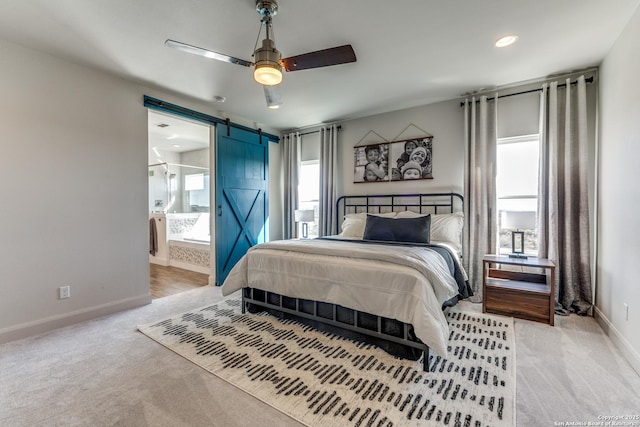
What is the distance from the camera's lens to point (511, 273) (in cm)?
327

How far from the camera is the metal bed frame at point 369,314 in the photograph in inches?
85.0

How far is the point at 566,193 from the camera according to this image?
3070 mm

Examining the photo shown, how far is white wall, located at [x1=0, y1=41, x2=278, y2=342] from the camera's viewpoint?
8.24 feet

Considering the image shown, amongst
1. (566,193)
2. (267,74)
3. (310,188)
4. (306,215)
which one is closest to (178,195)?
(310,188)

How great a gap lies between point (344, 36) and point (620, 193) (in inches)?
106

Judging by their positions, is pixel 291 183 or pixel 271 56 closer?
pixel 271 56

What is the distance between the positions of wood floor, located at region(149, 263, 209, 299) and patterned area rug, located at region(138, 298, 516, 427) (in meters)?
1.35

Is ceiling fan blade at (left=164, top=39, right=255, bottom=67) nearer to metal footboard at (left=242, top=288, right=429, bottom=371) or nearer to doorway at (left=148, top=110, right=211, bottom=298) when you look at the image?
doorway at (left=148, top=110, right=211, bottom=298)

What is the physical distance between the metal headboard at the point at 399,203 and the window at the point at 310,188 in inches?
24.8

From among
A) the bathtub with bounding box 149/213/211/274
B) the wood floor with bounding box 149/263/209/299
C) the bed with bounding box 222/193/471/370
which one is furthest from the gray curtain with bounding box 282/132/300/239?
the bed with bounding box 222/193/471/370

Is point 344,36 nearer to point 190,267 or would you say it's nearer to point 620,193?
point 620,193

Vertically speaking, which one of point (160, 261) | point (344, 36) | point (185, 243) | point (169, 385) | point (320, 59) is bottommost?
point (169, 385)

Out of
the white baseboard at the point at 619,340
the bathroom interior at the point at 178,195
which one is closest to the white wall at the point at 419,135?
the white baseboard at the point at 619,340

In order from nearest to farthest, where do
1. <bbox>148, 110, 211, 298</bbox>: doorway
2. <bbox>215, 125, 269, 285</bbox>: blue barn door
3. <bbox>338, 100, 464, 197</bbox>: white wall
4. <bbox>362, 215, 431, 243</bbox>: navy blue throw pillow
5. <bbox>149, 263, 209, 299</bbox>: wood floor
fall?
<bbox>362, 215, 431, 243</bbox>: navy blue throw pillow → <bbox>338, 100, 464, 197</bbox>: white wall → <bbox>149, 263, 209, 299</bbox>: wood floor → <bbox>215, 125, 269, 285</bbox>: blue barn door → <bbox>148, 110, 211, 298</bbox>: doorway
